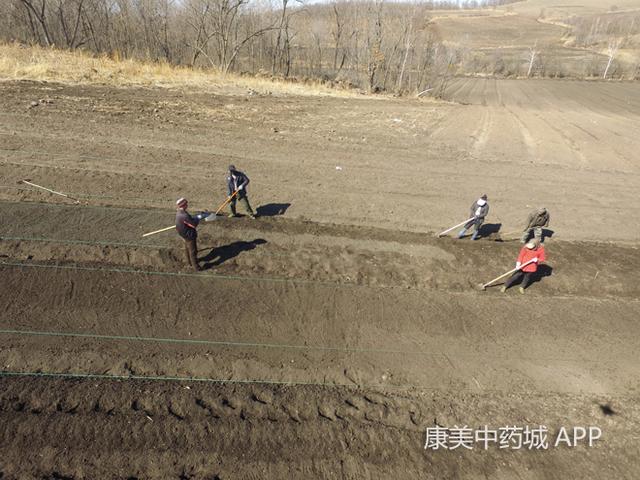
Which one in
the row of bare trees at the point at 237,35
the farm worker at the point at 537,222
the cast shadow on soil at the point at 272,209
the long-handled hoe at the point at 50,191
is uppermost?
the row of bare trees at the point at 237,35

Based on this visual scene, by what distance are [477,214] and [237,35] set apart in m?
37.9

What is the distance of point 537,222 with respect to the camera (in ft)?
34.6

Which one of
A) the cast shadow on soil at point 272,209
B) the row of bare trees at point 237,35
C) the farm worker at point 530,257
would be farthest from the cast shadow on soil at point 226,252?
the row of bare trees at point 237,35

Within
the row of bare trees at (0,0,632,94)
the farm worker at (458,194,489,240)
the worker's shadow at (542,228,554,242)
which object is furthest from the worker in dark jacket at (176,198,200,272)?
the row of bare trees at (0,0,632,94)

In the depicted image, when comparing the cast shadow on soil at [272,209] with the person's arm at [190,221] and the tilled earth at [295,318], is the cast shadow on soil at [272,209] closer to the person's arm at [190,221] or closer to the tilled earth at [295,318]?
the tilled earth at [295,318]

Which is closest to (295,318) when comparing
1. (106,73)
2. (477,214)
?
(477,214)

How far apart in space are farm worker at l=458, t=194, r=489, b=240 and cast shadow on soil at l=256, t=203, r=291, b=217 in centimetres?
529

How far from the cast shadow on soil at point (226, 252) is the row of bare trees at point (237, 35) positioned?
2724 cm

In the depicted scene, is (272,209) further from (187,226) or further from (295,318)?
(295,318)

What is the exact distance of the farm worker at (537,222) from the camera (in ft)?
34.2

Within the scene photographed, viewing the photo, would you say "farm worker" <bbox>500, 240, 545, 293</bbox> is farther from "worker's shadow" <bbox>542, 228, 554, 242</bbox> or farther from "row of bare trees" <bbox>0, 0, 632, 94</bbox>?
"row of bare trees" <bbox>0, 0, 632, 94</bbox>

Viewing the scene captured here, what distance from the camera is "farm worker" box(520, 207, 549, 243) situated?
10438 mm

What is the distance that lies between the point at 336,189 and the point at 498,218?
5.43m

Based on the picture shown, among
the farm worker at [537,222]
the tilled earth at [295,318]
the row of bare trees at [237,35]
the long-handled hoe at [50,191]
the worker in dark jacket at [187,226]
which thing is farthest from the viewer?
the row of bare trees at [237,35]
